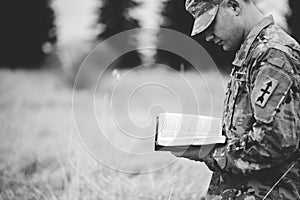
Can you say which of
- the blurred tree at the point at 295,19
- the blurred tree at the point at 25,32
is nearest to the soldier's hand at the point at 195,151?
the blurred tree at the point at 25,32

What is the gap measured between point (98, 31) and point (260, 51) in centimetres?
141

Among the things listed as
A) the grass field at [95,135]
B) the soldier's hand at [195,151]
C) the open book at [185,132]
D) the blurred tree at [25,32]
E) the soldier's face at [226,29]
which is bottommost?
the grass field at [95,135]

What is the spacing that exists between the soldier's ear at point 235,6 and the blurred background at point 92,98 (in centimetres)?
113

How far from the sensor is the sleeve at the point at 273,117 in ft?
4.22

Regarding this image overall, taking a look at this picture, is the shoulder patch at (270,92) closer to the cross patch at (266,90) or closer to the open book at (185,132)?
the cross patch at (266,90)

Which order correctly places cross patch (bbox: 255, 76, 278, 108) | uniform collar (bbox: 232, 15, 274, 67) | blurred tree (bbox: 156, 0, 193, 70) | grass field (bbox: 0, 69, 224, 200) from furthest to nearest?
1. blurred tree (bbox: 156, 0, 193, 70)
2. grass field (bbox: 0, 69, 224, 200)
3. uniform collar (bbox: 232, 15, 274, 67)
4. cross patch (bbox: 255, 76, 278, 108)

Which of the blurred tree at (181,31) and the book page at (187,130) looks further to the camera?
the blurred tree at (181,31)

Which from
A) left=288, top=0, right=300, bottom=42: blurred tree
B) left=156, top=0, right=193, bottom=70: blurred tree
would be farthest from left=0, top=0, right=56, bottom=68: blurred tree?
left=288, top=0, right=300, bottom=42: blurred tree

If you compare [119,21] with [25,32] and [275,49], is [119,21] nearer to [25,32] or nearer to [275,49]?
[25,32]

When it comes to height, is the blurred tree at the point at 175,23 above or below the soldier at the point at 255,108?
below

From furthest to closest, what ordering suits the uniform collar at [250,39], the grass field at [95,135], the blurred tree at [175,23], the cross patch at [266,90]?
1. the blurred tree at [175,23]
2. the grass field at [95,135]
3. the uniform collar at [250,39]
4. the cross patch at [266,90]

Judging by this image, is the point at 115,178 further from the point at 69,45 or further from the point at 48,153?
the point at 69,45

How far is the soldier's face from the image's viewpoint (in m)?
1.45

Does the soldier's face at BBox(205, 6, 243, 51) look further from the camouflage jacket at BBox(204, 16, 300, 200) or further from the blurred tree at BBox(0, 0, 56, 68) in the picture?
the blurred tree at BBox(0, 0, 56, 68)
